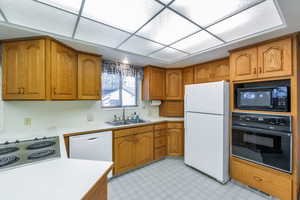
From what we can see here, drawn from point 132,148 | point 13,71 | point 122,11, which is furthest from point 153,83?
point 13,71

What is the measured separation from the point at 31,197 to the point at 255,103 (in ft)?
8.16

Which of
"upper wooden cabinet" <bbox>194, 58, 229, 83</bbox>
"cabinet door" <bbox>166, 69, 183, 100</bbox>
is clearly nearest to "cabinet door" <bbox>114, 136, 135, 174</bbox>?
"cabinet door" <bbox>166, 69, 183, 100</bbox>

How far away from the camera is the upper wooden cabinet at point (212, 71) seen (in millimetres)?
2518

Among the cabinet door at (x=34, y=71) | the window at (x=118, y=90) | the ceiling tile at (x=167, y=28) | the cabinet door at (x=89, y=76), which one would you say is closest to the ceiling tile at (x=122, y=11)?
the ceiling tile at (x=167, y=28)

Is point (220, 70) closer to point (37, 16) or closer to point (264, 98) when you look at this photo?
point (264, 98)

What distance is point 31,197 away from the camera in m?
0.64

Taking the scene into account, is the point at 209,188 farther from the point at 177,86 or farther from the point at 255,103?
the point at 177,86

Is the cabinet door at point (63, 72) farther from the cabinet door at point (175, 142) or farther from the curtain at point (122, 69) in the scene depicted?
the cabinet door at point (175, 142)

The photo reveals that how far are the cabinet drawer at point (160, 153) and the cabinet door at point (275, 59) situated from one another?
221 cm

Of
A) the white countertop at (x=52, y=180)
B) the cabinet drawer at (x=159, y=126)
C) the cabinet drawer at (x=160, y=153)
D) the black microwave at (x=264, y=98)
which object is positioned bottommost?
the cabinet drawer at (x=160, y=153)

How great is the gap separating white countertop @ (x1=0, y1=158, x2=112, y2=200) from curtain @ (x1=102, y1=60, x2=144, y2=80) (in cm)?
201

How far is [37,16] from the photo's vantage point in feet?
4.35

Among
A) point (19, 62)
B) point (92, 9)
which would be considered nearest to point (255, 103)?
point (92, 9)

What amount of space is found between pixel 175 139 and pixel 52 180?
99.2 inches
